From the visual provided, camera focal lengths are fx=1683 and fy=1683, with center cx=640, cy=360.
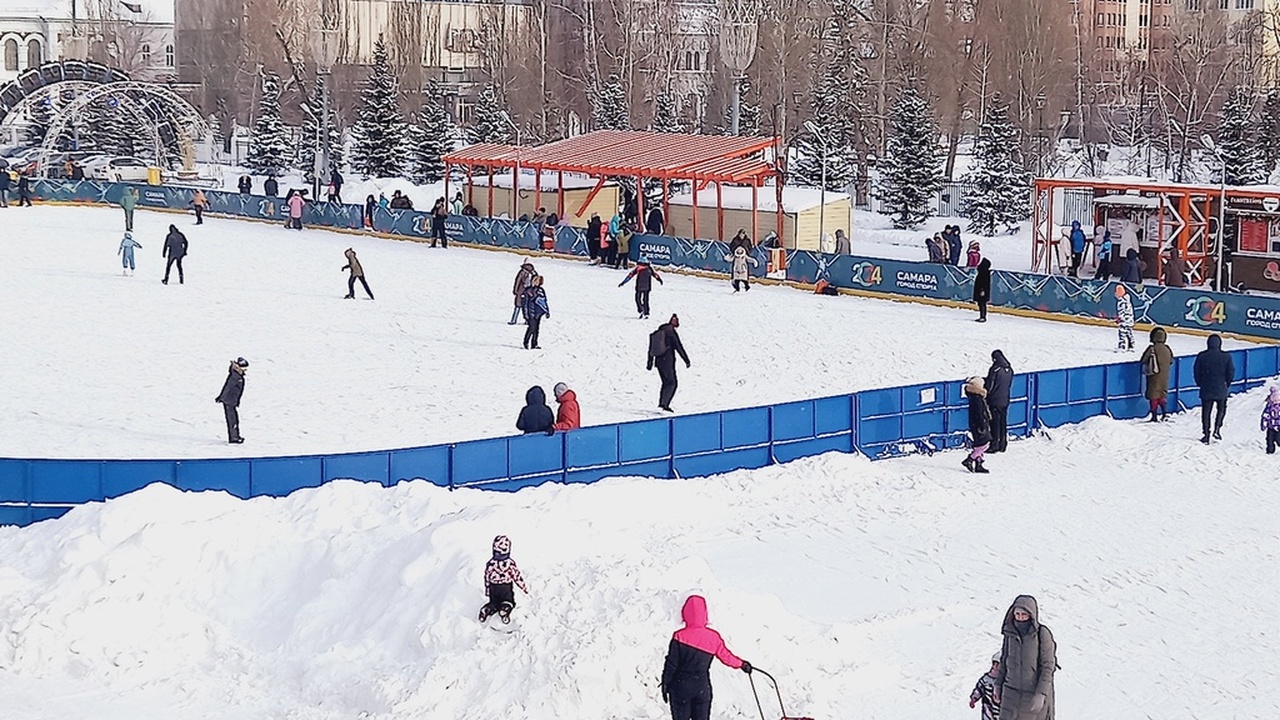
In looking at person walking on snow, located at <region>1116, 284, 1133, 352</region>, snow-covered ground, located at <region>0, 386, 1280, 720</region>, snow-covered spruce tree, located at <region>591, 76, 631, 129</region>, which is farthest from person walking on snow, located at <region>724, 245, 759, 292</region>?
snow-covered spruce tree, located at <region>591, 76, 631, 129</region>

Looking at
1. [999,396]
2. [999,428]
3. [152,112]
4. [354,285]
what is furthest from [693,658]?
[152,112]

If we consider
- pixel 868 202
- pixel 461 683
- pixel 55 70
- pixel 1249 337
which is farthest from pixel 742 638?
pixel 55 70

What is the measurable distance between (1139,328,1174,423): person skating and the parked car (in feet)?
135

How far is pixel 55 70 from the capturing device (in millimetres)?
60500

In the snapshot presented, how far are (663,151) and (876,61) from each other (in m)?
26.8

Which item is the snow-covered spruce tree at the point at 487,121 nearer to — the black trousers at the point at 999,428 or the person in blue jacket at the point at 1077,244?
the person in blue jacket at the point at 1077,244

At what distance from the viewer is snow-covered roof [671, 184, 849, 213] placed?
34.7 meters

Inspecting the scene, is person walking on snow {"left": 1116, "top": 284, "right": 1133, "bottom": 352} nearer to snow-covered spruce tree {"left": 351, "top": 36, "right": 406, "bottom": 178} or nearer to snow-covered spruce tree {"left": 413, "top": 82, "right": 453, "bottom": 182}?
snow-covered spruce tree {"left": 413, "top": 82, "right": 453, "bottom": 182}

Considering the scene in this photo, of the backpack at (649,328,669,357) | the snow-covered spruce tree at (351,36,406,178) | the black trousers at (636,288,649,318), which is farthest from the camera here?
the snow-covered spruce tree at (351,36,406,178)

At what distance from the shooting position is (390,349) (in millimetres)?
23062

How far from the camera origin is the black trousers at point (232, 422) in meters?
Answer: 17.2

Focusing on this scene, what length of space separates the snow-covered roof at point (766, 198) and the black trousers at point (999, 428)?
55.7 feet

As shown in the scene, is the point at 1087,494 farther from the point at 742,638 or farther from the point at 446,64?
the point at 446,64

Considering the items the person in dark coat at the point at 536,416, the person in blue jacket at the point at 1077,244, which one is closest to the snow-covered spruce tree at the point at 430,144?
the person in blue jacket at the point at 1077,244
